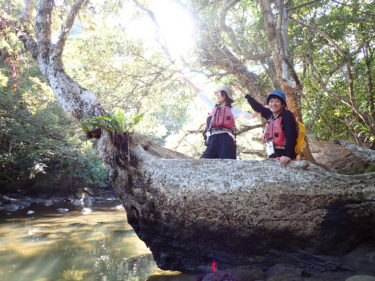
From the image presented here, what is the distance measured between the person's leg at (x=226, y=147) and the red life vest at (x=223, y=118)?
18 centimetres

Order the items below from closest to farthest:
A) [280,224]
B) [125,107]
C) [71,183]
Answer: [280,224]
[125,107]
[71,183]

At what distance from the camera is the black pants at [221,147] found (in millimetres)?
4652

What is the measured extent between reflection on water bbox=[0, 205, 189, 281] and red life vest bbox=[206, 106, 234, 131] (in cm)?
240

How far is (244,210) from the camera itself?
3.46 m

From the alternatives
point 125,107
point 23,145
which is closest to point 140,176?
point 125,107

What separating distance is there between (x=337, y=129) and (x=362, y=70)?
2006mm

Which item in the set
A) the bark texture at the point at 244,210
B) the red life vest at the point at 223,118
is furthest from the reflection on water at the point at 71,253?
the red life vest at the point at 223,118

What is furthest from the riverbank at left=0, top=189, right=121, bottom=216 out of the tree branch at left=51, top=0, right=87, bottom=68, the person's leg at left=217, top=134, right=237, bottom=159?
the person's leg at left=217, top=134, right=237, bottom=159

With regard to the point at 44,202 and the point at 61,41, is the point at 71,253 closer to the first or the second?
the point at 61,41

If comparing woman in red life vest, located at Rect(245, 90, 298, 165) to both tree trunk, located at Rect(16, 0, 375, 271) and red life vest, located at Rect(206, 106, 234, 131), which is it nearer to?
tree trunk, located at Rect(16, 0, 375, 271)

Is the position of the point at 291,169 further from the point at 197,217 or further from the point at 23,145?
the point at 23,145

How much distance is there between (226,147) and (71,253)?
4.50 meters

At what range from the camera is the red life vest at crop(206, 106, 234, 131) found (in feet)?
15.3

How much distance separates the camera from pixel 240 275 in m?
3.40
